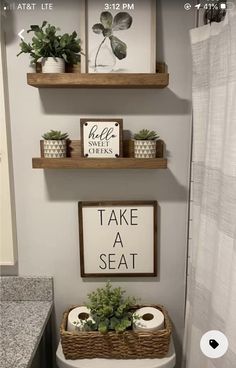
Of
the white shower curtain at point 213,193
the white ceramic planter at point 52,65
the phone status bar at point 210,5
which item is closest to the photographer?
the white shower curtain at point 213,193

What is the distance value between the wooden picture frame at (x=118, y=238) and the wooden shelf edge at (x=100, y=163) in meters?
0.18

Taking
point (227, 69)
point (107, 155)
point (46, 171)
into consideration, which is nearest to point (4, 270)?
point (46, 171)

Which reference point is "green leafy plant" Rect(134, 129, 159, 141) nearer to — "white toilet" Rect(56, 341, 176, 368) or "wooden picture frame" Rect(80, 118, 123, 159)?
"wooden picture frame" Rect(80, 118, 123, 159)

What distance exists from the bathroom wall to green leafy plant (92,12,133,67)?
0.10 m

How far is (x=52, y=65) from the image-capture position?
1.10 m

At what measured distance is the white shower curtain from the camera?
34.0 inches

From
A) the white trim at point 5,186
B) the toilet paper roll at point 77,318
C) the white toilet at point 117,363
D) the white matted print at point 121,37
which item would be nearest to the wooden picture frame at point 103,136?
the white matted print at point 121,37

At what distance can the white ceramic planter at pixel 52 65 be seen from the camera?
1.10 meters

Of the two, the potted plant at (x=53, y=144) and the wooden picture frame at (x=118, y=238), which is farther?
the wooden picture frame at (x=118, y=238)

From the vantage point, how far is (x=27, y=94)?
3.98ft

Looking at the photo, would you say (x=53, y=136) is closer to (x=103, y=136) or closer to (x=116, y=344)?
(x=103, y=136)

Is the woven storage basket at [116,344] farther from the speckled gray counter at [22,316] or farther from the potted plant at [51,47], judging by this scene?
the potted plant at [51,47]

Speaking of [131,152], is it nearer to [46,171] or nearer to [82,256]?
[46,171]

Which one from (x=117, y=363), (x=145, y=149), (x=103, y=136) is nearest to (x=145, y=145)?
(x=145, y=149)
